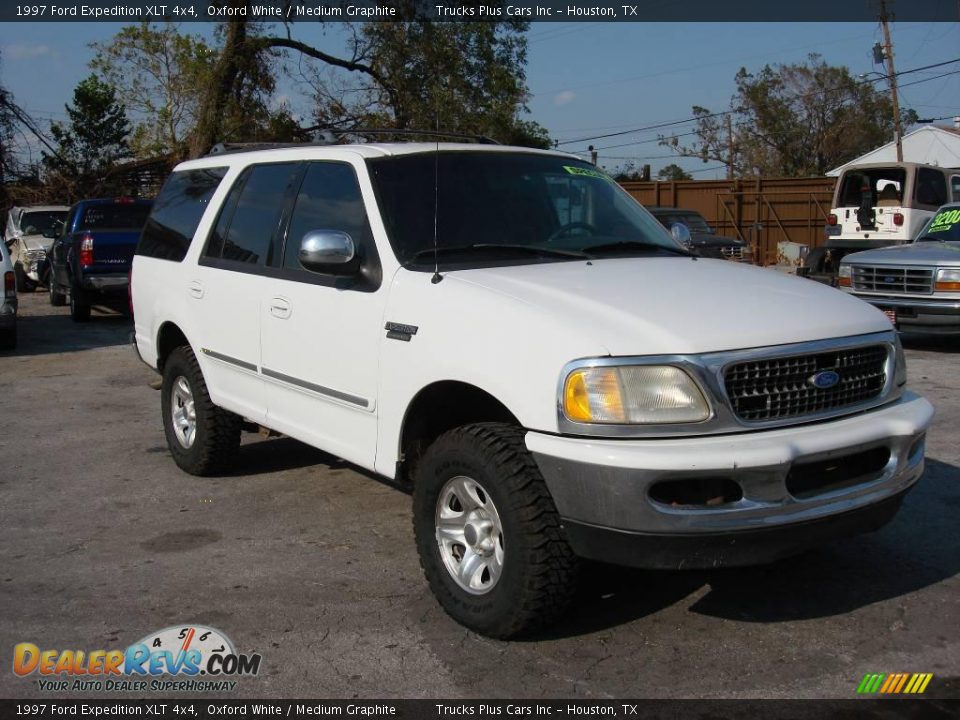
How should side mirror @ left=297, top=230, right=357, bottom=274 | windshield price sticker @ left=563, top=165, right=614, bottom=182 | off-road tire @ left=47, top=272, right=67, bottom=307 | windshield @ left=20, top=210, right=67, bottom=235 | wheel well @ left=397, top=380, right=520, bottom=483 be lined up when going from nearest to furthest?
wheel well @ left=397, top=380, right=520, bottom=483 → side mirror @ left=297, top=230, right=357, bottom=274 → windshield price sticker @ left=563, top=165, right=614, bottom=182 → off-road tire @ left=47, top=272, right=67, bottom=307 → windshield @ left=20, top=210, right=67, bottom=235

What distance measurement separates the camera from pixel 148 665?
379cm

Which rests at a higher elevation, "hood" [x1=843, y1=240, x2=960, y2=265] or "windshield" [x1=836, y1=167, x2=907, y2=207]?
"windshield" [x1=836, y1=167, x2=907, y2=207]

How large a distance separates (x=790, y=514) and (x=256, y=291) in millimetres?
3062

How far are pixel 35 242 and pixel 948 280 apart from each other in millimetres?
17734

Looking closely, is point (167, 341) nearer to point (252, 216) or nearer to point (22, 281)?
point (252, 216)

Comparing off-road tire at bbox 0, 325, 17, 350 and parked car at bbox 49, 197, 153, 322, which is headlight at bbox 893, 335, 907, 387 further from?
parked car at bbox 49, 197, 153, 322

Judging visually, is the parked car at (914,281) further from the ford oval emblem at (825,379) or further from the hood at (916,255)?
the ford oval emblem at (825,379)

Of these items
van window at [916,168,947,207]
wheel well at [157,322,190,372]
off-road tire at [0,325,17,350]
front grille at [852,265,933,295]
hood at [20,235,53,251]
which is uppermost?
van window at [916,168,947,207]

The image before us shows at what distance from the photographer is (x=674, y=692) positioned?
3.51 meters

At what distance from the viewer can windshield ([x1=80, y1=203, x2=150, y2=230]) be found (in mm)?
16203

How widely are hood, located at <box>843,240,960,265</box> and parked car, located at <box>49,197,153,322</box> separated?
10195mm

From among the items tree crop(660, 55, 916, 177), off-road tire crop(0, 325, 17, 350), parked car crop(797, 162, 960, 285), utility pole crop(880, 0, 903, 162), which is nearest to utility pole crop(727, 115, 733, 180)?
tree crop(660, 55, 916, 177)

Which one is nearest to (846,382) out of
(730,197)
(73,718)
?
(73,718)

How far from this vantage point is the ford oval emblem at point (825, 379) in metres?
3.70
